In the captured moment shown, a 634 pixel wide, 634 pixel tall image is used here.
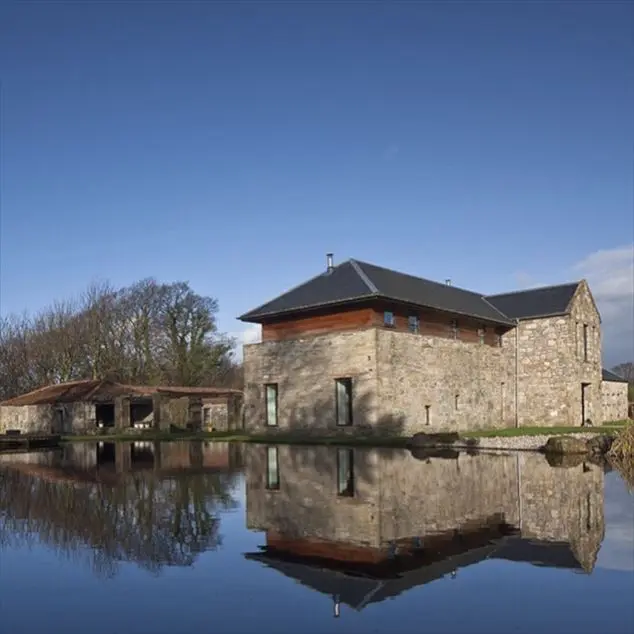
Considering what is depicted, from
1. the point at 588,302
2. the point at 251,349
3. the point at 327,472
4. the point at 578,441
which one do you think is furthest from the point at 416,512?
the point at 588,302

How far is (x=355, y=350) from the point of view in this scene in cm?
2948

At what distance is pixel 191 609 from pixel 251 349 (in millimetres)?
28140

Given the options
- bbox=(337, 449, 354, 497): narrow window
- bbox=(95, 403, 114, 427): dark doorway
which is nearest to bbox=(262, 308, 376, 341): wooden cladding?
bbox=(337, 449, 354, 497): narrow window

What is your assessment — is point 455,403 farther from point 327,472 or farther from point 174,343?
point 174,343

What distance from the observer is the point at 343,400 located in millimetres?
30375

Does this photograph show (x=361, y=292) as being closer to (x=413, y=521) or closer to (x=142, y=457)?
(x=142, y=457)

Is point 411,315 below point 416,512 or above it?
above

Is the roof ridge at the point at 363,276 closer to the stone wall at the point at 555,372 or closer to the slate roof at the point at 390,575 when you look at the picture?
the stone wall at the point at 555,372

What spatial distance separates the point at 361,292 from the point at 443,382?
6124mm

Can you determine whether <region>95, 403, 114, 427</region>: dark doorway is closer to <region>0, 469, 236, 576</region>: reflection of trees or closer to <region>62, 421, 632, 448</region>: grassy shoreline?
<region>62, 421, 632, 448</region>: grassy shoreline

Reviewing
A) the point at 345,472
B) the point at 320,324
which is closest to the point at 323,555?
the point at 345,472

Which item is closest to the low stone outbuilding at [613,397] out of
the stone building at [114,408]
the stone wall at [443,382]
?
the stone wall at [443,382]

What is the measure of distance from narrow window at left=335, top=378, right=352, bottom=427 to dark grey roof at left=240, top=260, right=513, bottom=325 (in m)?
3.47

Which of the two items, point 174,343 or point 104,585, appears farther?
point 174,343
